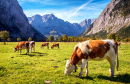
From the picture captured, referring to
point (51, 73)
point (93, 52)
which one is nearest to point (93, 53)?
point (93, 52)

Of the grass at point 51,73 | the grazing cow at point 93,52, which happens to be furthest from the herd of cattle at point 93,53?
the grass at point 51,73

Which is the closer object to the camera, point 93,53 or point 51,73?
point 93,53

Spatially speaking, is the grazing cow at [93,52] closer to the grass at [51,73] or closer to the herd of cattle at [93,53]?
the herd of cattle at [93,53]

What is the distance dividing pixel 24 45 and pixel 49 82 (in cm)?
1697

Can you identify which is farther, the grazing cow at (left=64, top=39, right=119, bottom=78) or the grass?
the grazing cow at (left=64, top=39, right=119, bottom=78)

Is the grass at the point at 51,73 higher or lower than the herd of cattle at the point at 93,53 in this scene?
lower

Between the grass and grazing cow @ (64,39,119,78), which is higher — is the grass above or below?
below

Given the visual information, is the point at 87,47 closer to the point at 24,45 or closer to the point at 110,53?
the point at 110,53

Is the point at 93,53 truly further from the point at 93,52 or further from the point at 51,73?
the point at 51,73

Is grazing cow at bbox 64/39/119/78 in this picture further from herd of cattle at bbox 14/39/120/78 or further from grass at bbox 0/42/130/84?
grass at bbox 0/42/130/84

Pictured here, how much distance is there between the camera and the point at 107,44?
8.17 metres

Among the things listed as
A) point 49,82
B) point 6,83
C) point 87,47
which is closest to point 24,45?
point 6,83

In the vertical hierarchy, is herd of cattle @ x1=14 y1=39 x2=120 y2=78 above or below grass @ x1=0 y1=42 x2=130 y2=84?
above

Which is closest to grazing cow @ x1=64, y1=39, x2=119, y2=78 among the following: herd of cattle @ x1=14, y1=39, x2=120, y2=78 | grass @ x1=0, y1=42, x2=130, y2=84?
herd of cattle @ x1=14, y1=39, x2=120, y2=78
